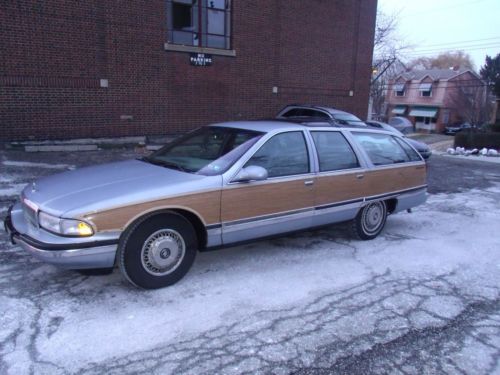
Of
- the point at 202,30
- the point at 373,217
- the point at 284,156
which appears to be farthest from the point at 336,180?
the point at 202,30

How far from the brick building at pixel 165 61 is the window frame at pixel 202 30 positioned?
0.11 ft

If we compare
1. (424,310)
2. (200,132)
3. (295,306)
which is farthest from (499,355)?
(200,132)

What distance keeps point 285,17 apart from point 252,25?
1573 millimetres

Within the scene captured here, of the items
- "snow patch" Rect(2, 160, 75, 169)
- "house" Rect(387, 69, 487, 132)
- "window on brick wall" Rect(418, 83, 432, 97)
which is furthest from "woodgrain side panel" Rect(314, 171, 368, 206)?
"window on brick wall" Rect(418, 83, 432, 97)

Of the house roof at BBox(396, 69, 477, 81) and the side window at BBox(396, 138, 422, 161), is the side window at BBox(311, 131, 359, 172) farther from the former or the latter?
the house roof at BBox(396, 69, 477, 81)

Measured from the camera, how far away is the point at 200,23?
14164 millimetres

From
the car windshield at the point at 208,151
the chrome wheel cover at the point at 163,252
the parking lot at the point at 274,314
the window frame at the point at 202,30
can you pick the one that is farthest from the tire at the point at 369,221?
the window frame at the point at 202,30

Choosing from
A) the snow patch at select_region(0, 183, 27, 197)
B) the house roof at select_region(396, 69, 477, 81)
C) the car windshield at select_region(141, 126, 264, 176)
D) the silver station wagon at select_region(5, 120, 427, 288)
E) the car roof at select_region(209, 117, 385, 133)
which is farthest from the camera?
the house roof at select_region(396, 69, 477, 81)

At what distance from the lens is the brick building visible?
11.4 meters

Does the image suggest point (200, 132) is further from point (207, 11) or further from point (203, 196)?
point (207, 11)

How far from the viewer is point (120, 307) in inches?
138

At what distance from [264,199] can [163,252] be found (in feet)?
3.77

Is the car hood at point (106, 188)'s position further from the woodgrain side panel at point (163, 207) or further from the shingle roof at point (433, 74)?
the shingle roof at point (433, 74)

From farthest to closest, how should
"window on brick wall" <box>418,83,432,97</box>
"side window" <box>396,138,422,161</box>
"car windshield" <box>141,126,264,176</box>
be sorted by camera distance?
"window on brick wall" <box>418,83,432,97</box> < "side window" <box>396,138,422,161</box> < "car windshield" <box>141,126,264,176</box>
